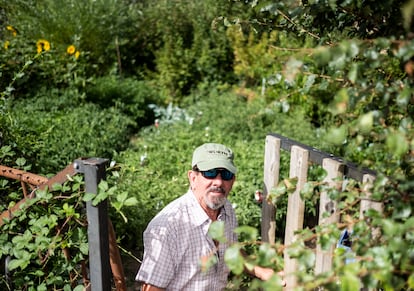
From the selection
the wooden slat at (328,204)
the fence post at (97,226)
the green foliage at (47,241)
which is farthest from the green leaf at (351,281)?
the green foliage at (47,241)

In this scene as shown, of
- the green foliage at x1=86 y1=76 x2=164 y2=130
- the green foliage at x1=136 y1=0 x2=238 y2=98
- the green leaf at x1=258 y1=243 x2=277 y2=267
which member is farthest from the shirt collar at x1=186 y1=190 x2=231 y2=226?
the green foliage at x1=136 y1=0 x2=238 y2=98

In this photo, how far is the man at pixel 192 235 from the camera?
7.06 ft

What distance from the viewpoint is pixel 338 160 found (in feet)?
6.54

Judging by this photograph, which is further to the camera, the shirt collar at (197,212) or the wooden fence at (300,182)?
the shirt collar at (197,212)

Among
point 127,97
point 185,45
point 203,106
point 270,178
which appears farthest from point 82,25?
point 270,178

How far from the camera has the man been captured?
7.06 feet

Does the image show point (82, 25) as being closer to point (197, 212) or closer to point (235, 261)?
point (197, 212)

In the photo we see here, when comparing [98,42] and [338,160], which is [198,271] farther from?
[98,42]

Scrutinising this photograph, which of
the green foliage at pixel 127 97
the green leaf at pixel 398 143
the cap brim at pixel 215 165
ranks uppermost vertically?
the green foliage at pixel 127 97

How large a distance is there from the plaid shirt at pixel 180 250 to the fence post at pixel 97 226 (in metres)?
0.30

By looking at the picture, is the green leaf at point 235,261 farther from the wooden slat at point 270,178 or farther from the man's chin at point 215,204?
the wooden slat at point 270,178

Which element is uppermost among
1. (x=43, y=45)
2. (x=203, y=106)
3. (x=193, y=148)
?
(x=43, y=45)

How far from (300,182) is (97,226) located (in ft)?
3.16

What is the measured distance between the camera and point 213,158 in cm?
225
